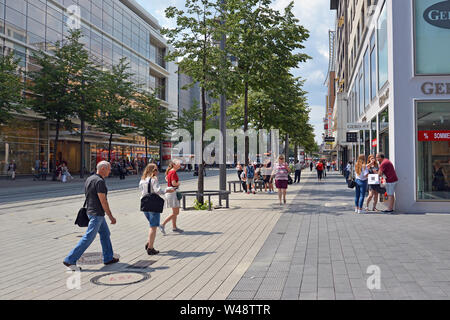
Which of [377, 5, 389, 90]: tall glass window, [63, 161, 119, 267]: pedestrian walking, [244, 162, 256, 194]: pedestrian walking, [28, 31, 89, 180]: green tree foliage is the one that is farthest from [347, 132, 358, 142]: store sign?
[28, 31, 89, 180]: green tree foliage

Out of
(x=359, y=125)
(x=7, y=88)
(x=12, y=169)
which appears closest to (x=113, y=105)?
(x=12, y=169)

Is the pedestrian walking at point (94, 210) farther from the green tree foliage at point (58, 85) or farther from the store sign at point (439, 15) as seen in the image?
the green tree foliage at point (58, 85)

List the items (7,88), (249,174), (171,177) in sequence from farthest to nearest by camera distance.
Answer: (7,88)
(249,174)
(171,177)

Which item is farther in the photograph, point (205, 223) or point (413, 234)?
point (205, 223)

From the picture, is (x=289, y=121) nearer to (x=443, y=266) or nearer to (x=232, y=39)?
(x=232, y=39)

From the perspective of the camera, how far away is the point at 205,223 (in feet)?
33.0

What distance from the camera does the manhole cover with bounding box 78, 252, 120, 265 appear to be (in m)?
6.24

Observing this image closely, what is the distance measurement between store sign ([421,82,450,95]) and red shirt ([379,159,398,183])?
2537mm

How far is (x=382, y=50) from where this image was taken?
47.4 ft

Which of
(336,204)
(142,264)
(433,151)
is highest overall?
(433,151)

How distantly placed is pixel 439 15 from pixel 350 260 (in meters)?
9.62

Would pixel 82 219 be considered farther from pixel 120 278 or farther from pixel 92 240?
pixel 120 278
